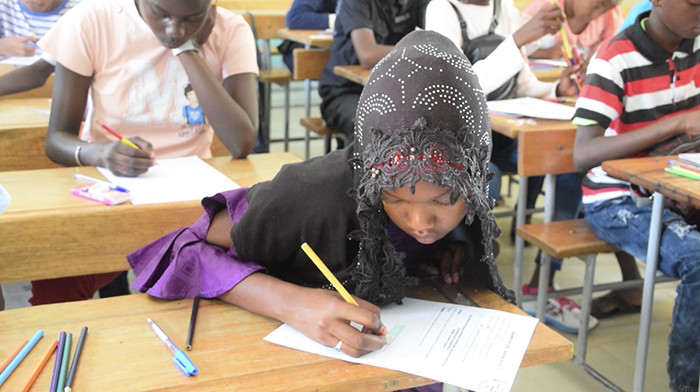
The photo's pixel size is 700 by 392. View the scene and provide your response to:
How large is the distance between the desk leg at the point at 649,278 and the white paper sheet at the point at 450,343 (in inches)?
40.7

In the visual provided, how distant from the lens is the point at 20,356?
39.4 inches

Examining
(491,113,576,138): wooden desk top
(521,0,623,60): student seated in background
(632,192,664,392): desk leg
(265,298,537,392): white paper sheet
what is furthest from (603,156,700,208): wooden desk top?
(521,0,623,60): student seated in background

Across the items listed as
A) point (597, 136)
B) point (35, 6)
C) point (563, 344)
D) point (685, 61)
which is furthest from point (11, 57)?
point (563, 344)

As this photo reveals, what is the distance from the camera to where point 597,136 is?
2250 mm

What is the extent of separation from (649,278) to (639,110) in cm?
54

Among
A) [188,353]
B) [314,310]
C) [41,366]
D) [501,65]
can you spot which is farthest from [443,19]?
[41,366]

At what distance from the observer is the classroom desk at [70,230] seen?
1562 mm

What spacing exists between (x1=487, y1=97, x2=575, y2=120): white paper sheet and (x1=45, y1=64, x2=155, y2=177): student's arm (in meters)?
→ 1.39

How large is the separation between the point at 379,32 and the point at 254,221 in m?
2.83

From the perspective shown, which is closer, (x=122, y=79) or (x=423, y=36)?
(x=423, y=36)

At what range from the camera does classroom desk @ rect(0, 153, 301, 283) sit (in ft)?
5.13

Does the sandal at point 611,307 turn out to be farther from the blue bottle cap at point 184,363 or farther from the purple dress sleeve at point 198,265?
the blue bottle cap at point 184,363

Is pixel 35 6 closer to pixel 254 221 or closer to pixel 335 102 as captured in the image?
pixel 335 102

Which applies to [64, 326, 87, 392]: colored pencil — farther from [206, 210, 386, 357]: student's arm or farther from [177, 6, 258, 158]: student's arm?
[177, 6, 258, 158]: student's arm
